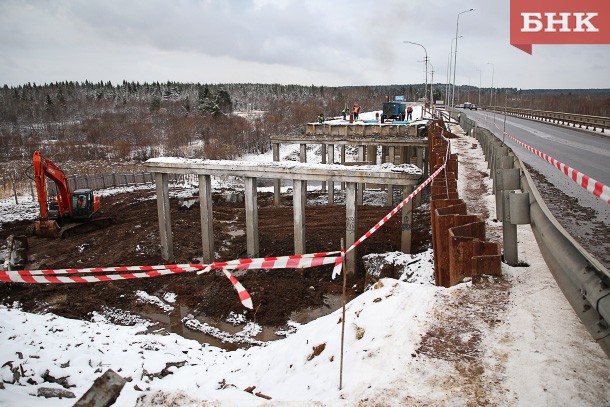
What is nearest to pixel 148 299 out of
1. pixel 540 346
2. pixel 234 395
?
pixel 234 395

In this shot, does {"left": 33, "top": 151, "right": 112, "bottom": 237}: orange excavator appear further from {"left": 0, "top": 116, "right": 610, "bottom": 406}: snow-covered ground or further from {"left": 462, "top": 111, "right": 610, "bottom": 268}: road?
{"left": 462, "top": 111, "right": 610, "bottom": 268}: road

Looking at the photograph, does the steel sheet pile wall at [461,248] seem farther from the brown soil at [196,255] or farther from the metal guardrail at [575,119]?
the metal guardrail at [575,119]

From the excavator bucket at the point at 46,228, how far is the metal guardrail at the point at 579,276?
65.4ft

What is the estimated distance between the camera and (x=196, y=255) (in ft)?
58.1

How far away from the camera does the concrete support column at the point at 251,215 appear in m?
15.1

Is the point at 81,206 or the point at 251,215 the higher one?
the point at 251,215

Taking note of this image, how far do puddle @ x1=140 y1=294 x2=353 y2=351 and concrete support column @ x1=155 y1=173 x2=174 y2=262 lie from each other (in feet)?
14.3

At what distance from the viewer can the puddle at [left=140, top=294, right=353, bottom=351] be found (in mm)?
10562

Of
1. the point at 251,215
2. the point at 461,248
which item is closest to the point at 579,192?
the point at 461,248

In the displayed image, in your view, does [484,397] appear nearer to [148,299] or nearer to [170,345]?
[170,345]

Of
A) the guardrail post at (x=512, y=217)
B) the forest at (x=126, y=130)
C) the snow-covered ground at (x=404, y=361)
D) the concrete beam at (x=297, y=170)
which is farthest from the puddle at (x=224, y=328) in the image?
the forest at (x=126, y=130)

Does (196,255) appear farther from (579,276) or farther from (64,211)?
(579,276)

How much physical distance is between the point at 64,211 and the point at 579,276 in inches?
858

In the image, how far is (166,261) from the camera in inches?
654
